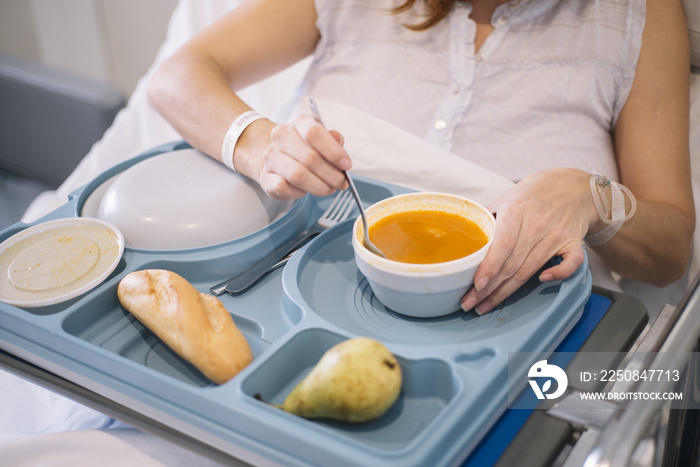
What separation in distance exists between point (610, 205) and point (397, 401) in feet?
1.63

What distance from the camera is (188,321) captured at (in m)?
0.73

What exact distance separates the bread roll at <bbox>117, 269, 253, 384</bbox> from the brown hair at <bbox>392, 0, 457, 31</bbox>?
0.72 meters

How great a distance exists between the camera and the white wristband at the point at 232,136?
1.01 m

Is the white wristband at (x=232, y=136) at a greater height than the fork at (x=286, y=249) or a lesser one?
greater

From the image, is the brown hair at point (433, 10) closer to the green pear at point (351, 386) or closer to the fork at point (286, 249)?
the fork at point (286, 249)

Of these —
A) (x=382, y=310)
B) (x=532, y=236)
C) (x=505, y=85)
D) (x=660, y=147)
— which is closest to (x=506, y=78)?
(x=505, y=85)

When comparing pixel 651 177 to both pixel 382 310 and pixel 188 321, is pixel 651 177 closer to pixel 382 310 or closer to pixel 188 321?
pixel 382 310

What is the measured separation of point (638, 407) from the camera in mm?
476

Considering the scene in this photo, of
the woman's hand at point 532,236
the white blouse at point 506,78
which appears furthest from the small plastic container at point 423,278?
the white blouse at point 506,78

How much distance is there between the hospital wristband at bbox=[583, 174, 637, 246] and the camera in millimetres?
942

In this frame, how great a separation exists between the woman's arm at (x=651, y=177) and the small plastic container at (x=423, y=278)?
133 mm

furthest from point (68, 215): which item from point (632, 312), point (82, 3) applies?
point (82, 3)

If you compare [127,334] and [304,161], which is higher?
[304,161]

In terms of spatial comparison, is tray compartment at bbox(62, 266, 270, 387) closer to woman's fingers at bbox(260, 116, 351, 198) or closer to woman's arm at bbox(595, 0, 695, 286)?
woman's fingers at bbox(260, 116, 351, 198)
